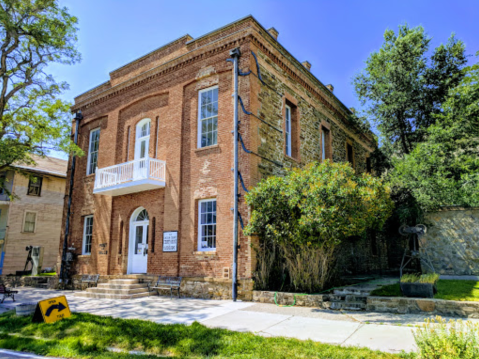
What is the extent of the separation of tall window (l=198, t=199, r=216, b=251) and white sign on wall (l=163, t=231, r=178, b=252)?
3.18 ft

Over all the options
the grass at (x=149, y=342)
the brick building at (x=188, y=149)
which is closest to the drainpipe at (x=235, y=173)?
the brick building at (x=188, y=149)

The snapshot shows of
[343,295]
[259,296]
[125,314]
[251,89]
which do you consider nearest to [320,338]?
[343,295]

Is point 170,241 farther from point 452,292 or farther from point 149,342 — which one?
point 452,292

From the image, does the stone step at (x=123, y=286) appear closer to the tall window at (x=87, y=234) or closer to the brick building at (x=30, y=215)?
the tall window at (x=87, y=234)

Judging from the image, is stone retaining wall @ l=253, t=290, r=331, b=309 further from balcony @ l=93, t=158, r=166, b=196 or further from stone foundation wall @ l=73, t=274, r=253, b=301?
balcony @ l=93, t=158, r=166, b=196

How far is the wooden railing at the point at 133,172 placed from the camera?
43.4 ft

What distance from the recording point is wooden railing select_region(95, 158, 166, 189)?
13.2 m

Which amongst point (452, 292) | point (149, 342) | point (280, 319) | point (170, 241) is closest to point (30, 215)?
point (170, 241)

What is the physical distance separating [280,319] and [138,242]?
28.1ft

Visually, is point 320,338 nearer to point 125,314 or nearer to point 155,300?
point 125,314

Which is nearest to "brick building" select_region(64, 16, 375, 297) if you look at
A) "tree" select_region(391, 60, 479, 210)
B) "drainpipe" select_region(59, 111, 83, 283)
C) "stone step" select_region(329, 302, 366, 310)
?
"drainpipe" select_region(59, 111, 83, 283)

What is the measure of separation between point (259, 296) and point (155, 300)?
3.53m

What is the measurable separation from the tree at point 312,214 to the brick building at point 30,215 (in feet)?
63.3

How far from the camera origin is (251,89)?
1205 centimetres
